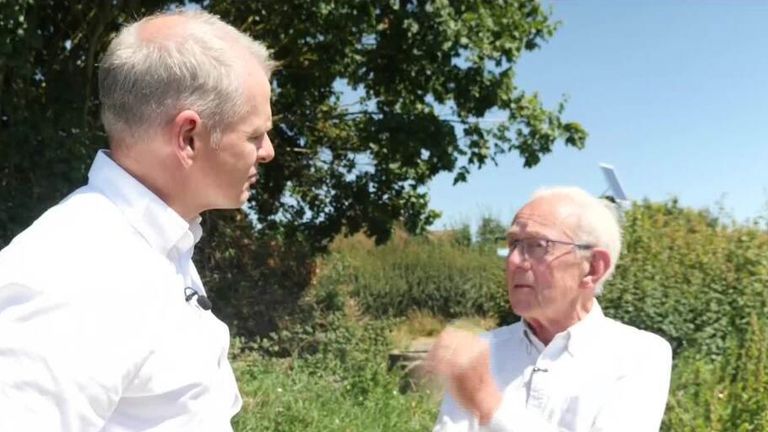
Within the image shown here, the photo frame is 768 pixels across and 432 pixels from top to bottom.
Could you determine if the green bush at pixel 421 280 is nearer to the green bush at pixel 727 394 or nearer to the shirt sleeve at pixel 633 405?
the green bush at pixel 727 394

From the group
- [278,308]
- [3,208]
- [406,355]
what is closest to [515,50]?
[406,355]

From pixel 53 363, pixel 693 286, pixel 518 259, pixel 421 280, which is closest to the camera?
pixel 53 363

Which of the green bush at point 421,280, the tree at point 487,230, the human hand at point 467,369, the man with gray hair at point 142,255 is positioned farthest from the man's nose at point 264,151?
the tree at point 487,230

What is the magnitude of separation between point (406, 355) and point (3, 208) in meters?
3.74

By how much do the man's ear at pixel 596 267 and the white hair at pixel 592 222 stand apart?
0.01 meters

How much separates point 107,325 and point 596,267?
1.81 meters

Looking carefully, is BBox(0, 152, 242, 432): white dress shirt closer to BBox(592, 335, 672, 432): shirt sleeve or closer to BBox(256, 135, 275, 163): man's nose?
BBox(256, 135, 275, 163): man's nose

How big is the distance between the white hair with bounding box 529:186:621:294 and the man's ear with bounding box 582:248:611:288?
0.01 m

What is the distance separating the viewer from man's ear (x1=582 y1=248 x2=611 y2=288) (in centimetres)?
285

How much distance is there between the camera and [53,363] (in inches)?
50.9

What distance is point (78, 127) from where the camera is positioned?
845 cm

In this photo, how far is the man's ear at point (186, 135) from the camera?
5.10 feet

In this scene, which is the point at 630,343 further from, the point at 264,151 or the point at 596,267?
the point at 264,151

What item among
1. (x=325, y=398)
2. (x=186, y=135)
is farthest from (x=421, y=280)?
(x=186, y=135)
